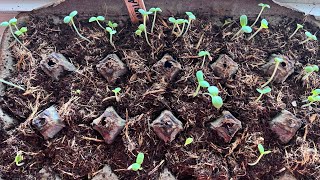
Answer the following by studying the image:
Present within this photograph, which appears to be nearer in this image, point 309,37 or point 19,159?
point 19,159

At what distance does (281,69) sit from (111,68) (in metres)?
0.58

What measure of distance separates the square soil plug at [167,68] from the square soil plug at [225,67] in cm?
13

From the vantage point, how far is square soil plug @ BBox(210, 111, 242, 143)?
1.19 meters

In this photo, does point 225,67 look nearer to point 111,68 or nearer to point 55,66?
point 111,68

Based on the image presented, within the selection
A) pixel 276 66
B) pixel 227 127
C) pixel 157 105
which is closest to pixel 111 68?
pixel 157 105

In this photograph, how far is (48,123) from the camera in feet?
3.92

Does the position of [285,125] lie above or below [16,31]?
below

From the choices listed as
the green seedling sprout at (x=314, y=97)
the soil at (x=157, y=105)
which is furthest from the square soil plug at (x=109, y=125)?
the green seedling sprout at (x=314, y=97)

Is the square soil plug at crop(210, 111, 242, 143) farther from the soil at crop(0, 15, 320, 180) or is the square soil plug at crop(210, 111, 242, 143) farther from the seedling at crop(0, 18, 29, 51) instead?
the seedling at crop(0, 18, 29, 51)

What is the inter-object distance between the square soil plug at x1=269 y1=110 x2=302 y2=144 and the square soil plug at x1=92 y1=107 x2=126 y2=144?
0.49 m

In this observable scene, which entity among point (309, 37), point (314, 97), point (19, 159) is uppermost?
point (309, 37)

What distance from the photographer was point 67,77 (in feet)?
4.25

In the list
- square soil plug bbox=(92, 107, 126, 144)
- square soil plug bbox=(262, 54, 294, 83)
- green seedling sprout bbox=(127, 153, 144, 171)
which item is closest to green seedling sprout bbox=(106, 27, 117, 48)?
square soil plug bbox=(92, 107, 126, 144)

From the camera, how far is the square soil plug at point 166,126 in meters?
1.18
